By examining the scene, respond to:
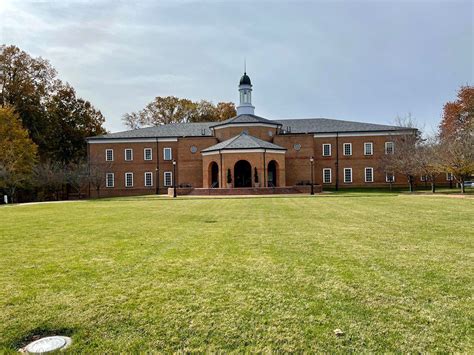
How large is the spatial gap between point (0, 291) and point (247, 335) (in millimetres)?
Result: 3839

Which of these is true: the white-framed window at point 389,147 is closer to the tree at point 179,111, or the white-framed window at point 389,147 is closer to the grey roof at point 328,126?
the grey roof at point 328,126

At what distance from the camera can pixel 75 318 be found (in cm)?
462

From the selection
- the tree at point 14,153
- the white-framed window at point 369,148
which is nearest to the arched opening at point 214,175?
the tree at point 14,153

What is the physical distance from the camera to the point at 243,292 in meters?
5.41

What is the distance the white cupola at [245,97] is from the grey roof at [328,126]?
4.81 meters

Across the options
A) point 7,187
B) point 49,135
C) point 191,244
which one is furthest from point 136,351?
point 49,135

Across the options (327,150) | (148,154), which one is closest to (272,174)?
(327,150)

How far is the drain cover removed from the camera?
3.86 m

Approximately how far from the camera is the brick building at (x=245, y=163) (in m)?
44.9

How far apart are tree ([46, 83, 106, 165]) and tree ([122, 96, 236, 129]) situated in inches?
575

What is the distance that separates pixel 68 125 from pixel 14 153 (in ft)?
46.0

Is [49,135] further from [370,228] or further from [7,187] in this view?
[370,228]

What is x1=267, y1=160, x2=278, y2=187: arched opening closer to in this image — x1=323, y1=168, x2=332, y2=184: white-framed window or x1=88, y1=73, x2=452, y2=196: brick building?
x1=88, y1=73, x2=452, y2=196: brick building

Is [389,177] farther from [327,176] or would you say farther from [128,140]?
[128,140]
